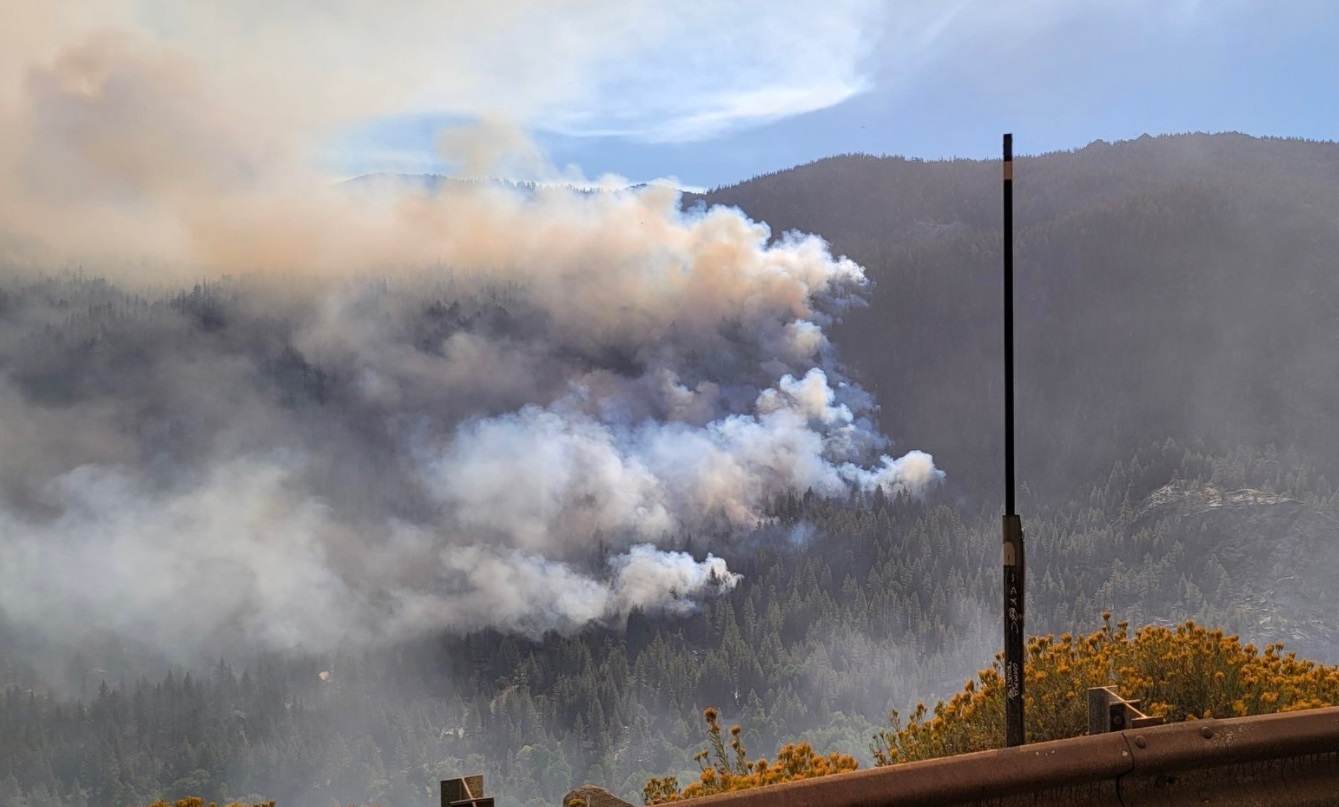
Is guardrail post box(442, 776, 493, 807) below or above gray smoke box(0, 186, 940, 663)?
below

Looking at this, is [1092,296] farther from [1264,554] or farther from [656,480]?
[656,480]

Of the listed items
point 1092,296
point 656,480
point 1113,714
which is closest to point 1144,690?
point 1113,714

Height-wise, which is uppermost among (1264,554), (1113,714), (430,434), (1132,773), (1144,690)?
(430,434)

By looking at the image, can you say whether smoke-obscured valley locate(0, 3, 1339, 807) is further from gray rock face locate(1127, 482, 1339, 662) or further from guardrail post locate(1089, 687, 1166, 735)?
guardrail post locate(1089, 687, 1166, 735)

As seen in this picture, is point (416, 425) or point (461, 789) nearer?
point (461, 789)

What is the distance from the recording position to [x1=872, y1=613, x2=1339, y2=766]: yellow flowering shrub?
522cm

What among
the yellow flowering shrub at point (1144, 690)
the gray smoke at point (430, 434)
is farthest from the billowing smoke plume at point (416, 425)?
the yellow flowering shrub at point (1144, 690)

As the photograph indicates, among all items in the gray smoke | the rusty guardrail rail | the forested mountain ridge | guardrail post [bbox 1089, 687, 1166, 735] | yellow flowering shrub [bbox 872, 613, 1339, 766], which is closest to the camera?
the rusty guardrail rail

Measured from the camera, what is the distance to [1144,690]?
5.43m

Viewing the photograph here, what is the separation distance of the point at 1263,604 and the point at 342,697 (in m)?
13.6

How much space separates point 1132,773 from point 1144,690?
7.92ft

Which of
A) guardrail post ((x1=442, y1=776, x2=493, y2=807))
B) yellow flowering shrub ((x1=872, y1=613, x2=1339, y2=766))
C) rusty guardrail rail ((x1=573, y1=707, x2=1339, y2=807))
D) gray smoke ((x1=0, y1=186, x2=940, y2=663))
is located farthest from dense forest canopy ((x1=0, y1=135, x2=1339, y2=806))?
rusty guardrail rail ((x1=573, y1=707, x2=1339, y2=807))

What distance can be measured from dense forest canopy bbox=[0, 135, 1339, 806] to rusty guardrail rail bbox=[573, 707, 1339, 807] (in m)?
7.29

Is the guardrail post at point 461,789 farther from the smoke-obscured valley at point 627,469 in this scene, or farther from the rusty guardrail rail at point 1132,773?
the smoke-obscured valley at point 627,469
